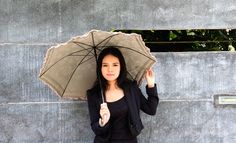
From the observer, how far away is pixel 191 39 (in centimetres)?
560

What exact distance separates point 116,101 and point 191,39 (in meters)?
1.33

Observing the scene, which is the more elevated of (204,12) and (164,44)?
(204,12)

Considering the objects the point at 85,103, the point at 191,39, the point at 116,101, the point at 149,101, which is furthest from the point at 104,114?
the point at 191,39

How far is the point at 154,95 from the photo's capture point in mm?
4824

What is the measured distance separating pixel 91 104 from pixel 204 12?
60.8 inches

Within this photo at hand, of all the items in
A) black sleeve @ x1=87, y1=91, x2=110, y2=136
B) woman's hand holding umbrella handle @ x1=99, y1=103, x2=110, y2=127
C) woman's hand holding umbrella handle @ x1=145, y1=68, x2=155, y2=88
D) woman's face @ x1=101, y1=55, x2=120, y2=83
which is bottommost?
black sleeve @ x1=87, y1=91, x2=110, y2=136

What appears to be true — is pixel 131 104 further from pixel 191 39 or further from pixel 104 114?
pixel 191 39

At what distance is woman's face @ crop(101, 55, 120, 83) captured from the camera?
4688mm

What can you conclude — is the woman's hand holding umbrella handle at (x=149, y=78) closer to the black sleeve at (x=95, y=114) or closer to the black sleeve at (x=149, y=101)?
the black sleeve at (x=149, y=101)

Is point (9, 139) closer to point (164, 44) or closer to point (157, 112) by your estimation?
point (157, 112)

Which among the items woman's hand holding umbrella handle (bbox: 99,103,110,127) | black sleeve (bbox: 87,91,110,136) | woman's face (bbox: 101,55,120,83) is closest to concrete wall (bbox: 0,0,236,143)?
black sleeve (bbox: 87,91,110,136)

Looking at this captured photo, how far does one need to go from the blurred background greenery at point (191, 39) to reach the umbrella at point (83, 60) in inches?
27.1

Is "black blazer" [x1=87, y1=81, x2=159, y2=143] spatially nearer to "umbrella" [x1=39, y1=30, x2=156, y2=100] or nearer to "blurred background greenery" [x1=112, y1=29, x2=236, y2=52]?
"umbrella" [x1=39, y1=30, x2=156, y2=100]

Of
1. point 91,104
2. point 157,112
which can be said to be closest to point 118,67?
point 91,104
